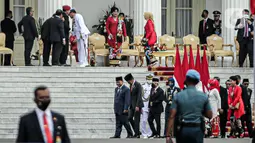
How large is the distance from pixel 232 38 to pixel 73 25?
5971mm

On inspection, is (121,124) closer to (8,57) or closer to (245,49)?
(245,49)

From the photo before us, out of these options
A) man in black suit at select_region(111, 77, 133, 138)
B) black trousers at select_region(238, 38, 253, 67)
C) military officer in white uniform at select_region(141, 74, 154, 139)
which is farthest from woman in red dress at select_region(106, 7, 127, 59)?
man in black suit at select_region(111, 77, 133, 138)

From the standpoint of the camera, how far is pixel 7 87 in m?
27.2

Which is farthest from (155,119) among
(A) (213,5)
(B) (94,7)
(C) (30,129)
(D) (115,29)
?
(A) (213,5)

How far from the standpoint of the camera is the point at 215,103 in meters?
24.2

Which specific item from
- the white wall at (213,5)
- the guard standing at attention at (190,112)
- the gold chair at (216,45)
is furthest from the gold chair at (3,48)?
the guard standing at attention at (190,112)

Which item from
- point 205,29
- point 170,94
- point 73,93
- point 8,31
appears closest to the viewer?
point 170,94

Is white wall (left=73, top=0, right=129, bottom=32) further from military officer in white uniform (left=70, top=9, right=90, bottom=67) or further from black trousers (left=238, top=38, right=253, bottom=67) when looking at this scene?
black trousers (left=238, top=38, right=253, bottom=67)

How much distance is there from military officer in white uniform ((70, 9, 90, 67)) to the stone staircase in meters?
1.37

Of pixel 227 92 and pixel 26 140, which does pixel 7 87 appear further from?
pixel 26 140

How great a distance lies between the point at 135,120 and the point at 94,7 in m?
13.4

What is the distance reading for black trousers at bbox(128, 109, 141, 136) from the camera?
2430cm

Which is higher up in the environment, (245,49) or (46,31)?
(46,31)

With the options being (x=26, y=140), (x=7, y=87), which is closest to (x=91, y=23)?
(x=7, y=87)
